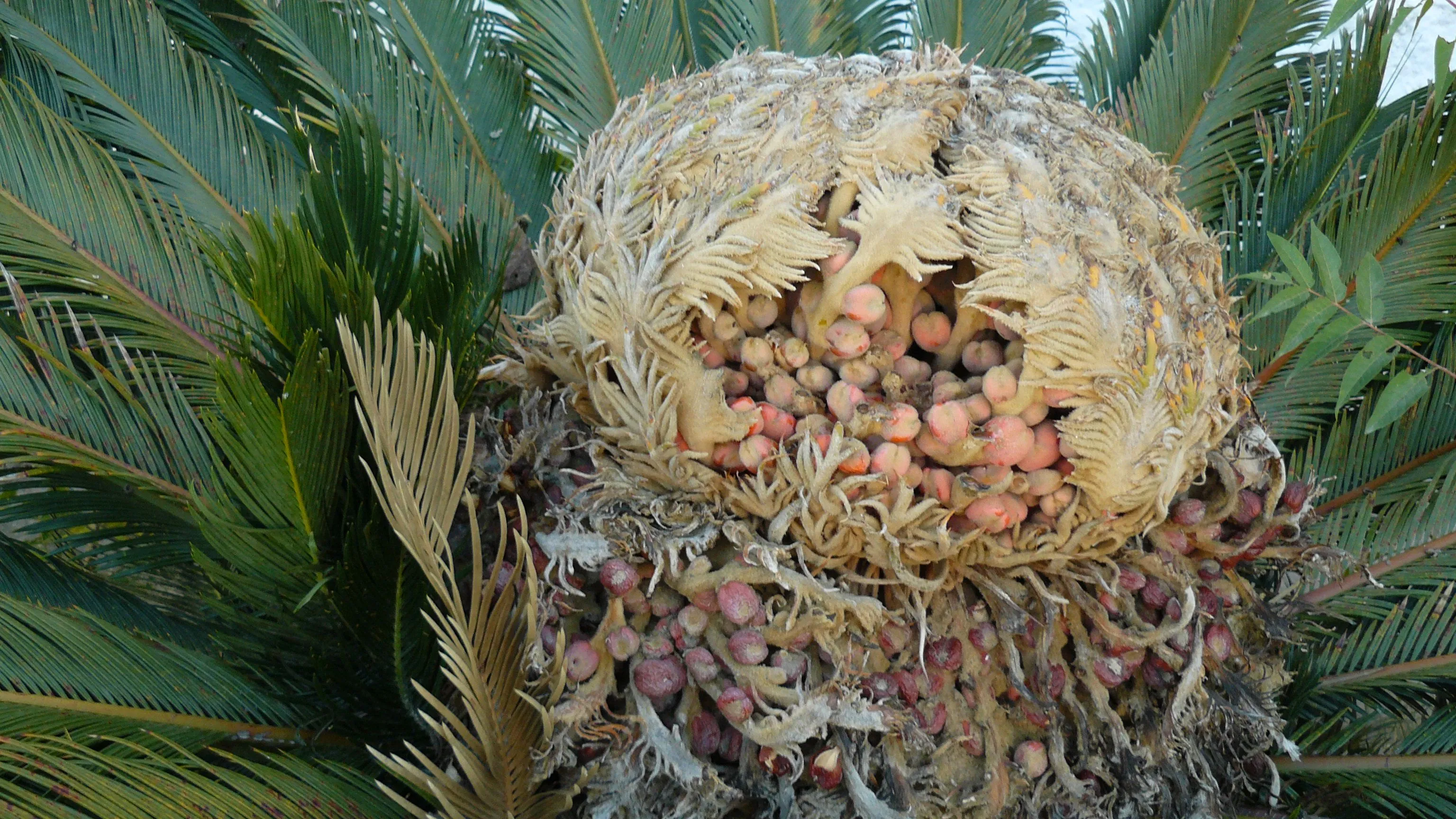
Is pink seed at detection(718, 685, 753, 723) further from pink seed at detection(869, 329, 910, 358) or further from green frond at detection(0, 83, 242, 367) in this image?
green frond at detection(0, 83, 242, 367)

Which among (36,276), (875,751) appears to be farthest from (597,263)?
(36,276)

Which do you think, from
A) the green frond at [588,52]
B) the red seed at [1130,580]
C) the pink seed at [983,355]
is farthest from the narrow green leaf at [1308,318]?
the green frond at [588,52]

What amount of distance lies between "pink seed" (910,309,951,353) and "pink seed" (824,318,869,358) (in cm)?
7

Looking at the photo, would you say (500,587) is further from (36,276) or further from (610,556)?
(36,276)

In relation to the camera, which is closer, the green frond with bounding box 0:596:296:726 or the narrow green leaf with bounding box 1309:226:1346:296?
the green frond with bounding box 0:596:296:726

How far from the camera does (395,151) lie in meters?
2.12

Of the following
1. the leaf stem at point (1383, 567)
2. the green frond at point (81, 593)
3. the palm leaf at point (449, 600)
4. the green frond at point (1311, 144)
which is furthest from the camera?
the green frond at point (1311, 144)

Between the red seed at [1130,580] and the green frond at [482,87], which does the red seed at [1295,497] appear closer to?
the red seed at [1130,580]

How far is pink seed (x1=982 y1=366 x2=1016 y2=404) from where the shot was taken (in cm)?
122

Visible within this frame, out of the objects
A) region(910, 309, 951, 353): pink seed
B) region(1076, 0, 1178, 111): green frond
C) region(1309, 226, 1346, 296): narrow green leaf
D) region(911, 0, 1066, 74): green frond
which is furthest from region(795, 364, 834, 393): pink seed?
region(1076, 0, 1178, 111): green frond

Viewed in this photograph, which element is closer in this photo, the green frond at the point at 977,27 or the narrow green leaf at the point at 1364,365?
the narrow green leaf at the point at 1364,365

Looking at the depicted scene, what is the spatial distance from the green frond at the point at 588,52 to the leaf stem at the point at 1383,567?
155 centimetres

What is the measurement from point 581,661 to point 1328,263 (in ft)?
3.63

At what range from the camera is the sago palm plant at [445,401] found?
1.22m
